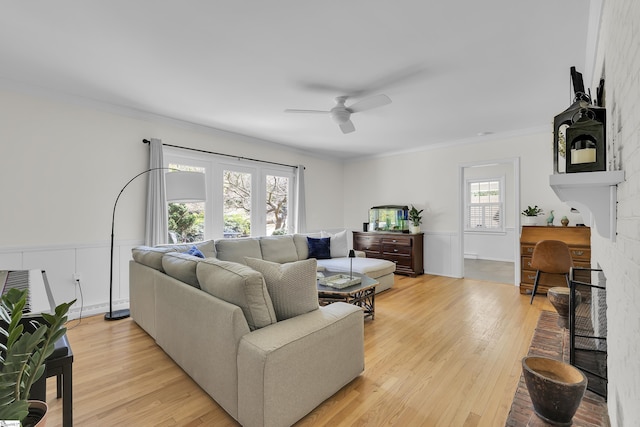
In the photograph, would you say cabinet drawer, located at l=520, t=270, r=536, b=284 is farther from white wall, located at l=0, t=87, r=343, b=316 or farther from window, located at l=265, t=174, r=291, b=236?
white wall, located at l=0, t=87, r=343, b=316

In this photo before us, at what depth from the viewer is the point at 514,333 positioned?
2924 millimetres

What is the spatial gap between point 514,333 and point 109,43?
4.28 meters

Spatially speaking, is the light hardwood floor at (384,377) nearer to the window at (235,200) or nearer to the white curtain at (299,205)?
the window at (235,200)

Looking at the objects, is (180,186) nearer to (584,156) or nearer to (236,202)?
(236,202)

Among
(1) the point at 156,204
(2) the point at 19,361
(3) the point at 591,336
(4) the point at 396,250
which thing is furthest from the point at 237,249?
(3) the point at 591,336

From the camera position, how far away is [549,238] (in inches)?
164

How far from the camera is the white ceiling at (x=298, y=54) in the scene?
194 cm

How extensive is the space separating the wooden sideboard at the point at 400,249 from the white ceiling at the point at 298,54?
238cm

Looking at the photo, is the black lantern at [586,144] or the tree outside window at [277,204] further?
the tree outside window at [277,204]

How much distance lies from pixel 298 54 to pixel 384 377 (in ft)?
8.40

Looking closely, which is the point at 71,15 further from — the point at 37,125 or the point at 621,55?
the point at 621,55

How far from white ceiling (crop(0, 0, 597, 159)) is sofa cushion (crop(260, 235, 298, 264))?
187cm

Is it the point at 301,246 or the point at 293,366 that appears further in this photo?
the point at 301,246

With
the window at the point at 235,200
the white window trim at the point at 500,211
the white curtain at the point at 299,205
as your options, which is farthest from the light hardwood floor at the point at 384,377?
the white window trim at the point at 500,211
